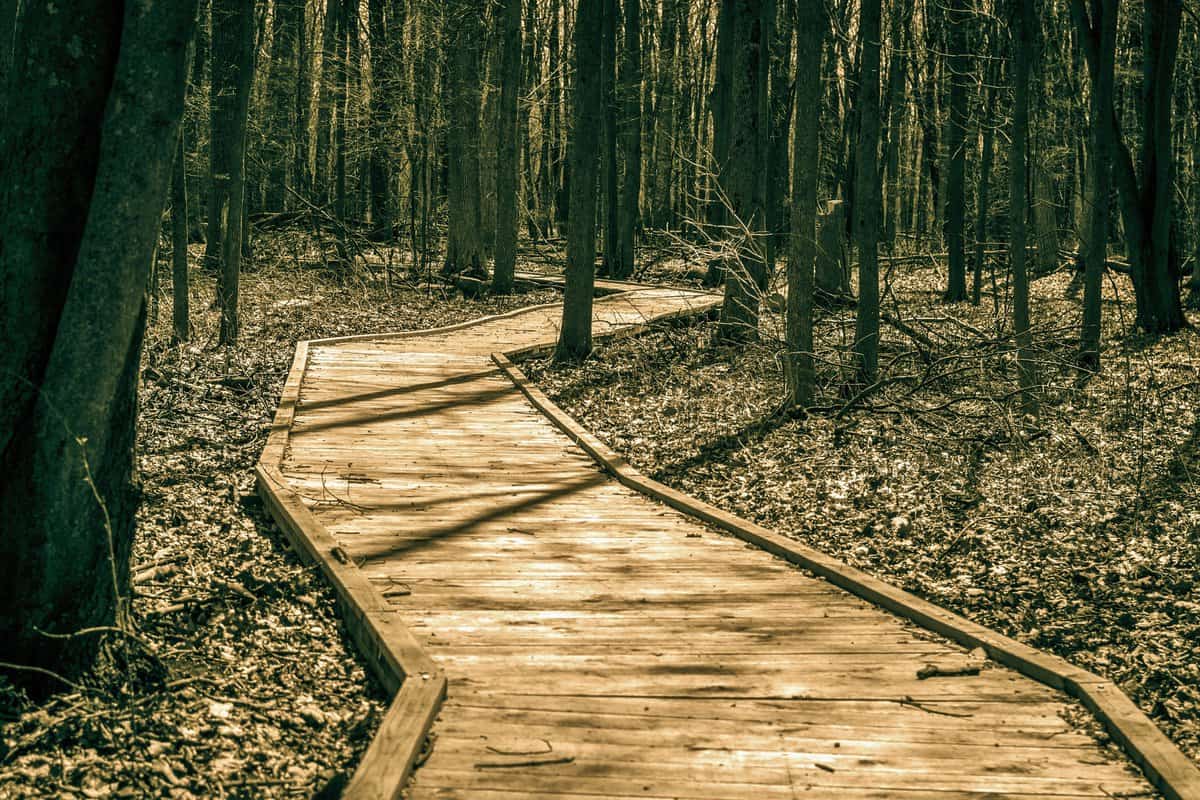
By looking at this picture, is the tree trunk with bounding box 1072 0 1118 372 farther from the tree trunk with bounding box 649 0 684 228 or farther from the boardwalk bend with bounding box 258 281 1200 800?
the tree trunk with bounding box 649 0 684 228

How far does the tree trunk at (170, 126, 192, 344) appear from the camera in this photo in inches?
508

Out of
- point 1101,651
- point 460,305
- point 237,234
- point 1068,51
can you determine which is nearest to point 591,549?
point 1101,651

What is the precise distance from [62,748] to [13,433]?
1135 millimetres

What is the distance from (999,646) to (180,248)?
11.2 meters

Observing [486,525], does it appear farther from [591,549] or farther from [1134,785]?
[1134,785]

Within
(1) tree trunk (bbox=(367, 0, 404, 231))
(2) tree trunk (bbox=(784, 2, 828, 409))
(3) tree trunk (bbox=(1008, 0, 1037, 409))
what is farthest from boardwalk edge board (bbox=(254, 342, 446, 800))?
(1) tree trunk (bbox=(367, 0, 404, 231))

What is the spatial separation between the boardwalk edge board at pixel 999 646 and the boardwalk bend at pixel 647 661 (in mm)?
12

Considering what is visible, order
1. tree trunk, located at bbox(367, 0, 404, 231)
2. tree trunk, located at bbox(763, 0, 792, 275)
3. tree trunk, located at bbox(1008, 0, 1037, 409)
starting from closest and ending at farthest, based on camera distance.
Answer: tree trunk, located at bbox(1008, 0, 1037, 409)
tree trunk, located at bbox(367, 0, 404, 231)
tree trunk, located at bbox(763, 0, 792, 275)

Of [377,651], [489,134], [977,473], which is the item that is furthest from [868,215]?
[489,134]

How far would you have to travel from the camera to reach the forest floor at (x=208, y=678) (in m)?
3.38

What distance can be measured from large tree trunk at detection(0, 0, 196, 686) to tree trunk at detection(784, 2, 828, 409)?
21.6 ft

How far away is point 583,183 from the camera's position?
1270cm

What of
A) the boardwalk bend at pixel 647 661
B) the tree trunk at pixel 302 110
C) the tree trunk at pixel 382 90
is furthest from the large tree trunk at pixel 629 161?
the boardwalk bend at pixel 647 661

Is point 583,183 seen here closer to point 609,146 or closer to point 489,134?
point 609,146
